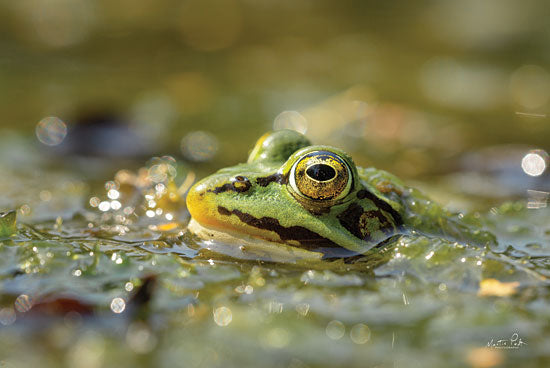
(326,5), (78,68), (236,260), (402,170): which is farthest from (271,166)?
(326,5)

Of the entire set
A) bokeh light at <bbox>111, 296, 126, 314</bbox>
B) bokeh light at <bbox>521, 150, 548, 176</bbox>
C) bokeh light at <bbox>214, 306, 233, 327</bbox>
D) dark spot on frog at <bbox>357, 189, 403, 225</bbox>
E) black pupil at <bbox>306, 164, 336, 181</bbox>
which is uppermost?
bokeh light at <bbox>521, 150, 548, 176</bbox>

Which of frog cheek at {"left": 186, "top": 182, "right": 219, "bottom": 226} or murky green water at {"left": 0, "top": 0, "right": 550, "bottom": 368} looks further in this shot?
frog cheek at {"left": 186, "top": 182, "right": 219, "bottom": 226}

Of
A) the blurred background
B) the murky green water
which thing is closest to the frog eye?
the murky green water

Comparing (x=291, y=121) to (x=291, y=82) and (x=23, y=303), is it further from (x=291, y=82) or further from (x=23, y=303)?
(x=23, y=303)

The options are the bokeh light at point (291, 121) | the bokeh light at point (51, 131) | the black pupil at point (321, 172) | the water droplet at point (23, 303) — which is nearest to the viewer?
the water droplet at point (23, 303)

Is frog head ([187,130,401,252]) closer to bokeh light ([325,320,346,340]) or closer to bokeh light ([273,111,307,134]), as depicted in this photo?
bokeh light ([325,320,346,340])
